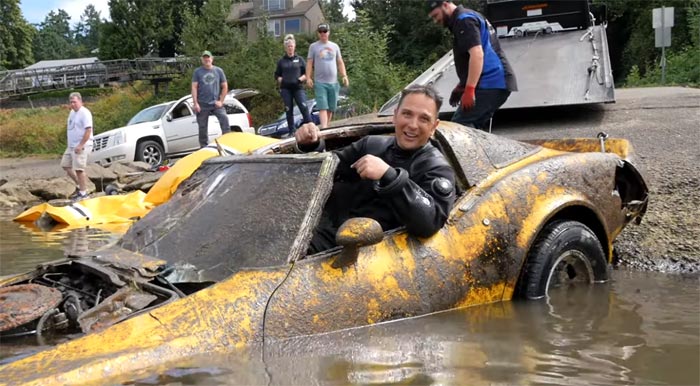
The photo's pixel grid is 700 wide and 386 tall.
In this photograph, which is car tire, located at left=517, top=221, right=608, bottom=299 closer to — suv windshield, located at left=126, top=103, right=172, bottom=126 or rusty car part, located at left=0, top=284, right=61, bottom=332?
rusty car part, located at left=0, top=284, right=61, bottom=332

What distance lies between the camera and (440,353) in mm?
3293

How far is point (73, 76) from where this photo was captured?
4347 centimetres

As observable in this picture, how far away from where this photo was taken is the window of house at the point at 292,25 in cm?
5991

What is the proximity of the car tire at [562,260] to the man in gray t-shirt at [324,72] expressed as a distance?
275 inches

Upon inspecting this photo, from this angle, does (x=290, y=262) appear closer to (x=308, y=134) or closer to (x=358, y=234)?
(x=358, y=234)

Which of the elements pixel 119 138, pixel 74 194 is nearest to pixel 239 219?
pixel 74 194

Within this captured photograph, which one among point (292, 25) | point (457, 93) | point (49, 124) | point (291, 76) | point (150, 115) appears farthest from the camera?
point (292, 25)

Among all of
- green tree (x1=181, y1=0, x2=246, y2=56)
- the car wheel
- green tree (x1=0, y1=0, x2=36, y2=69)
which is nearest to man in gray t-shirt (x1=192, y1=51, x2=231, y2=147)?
the car wheel

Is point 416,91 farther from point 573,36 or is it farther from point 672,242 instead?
point 573,36

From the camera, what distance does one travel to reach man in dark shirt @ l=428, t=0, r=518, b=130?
568 centimetres

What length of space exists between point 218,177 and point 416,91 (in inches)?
46.6

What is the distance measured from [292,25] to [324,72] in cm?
5079

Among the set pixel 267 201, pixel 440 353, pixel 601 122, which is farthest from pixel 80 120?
pixel 440 353

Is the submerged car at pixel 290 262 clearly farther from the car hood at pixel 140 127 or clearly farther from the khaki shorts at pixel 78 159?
the car hood at pixel 140 127
